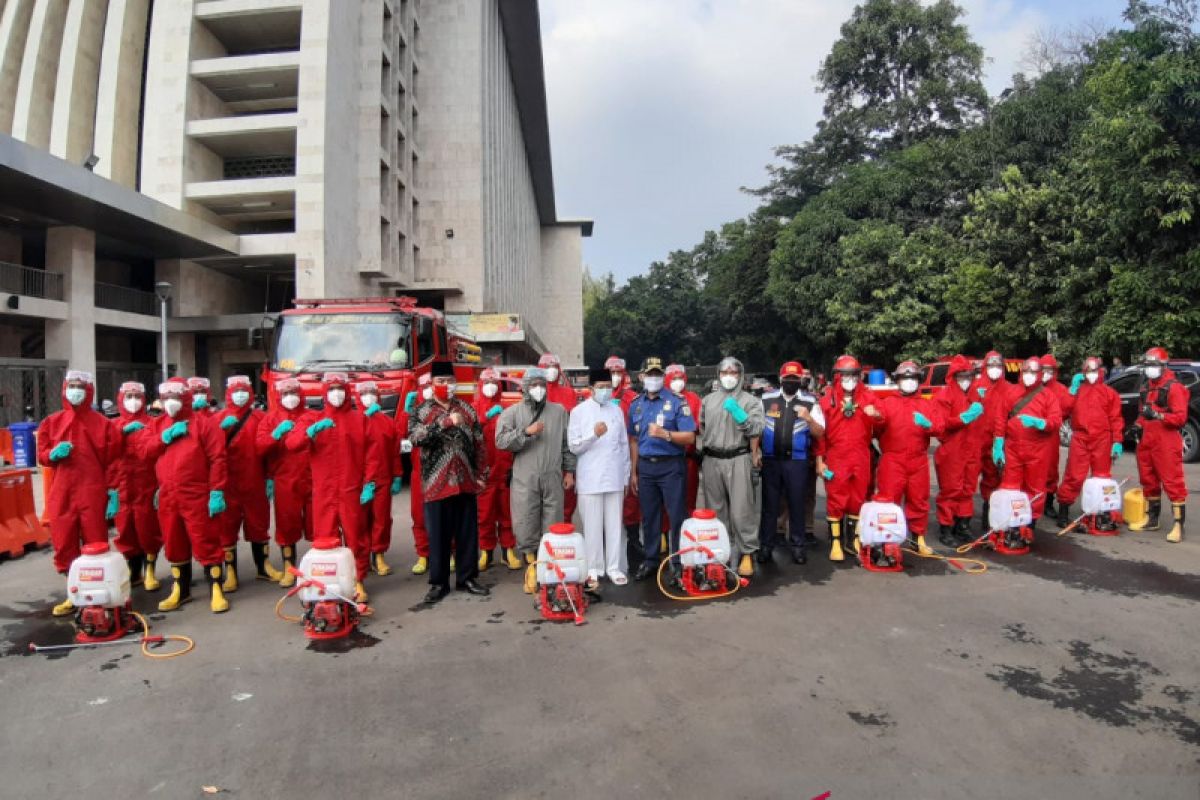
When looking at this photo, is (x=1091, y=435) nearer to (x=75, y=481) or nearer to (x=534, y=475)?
(x=534, y=475)

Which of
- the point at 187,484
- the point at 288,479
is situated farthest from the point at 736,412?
the point at 187,484

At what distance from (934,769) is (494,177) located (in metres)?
39.1

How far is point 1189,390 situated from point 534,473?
1239cm

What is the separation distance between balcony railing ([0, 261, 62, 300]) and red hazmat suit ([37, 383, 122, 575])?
58.3ft

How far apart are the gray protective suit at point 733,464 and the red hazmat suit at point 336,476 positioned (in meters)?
2.91

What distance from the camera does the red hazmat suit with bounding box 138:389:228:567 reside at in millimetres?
5117

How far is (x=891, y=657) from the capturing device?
4.12 meters

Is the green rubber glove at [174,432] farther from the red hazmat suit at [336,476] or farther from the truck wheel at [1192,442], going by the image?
the truck wheel at [1192,442]

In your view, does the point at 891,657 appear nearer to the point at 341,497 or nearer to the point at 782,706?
the point at 782,706

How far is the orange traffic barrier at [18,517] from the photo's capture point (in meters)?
7.14

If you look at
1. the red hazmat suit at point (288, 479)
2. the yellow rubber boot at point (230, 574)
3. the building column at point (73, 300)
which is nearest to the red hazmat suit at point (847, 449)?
the red hazmat suit at point (288, 479)

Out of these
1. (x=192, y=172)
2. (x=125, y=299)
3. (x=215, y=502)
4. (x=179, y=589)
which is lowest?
(x=179, y=589)

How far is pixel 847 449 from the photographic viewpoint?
631 centimetres

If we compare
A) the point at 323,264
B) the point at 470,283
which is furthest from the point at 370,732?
the point at 470,283
